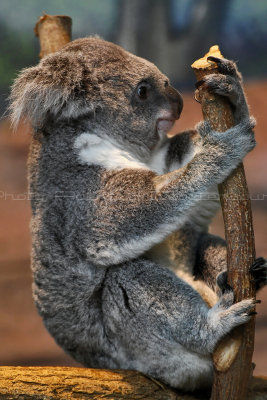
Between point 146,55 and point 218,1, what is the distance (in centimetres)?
178

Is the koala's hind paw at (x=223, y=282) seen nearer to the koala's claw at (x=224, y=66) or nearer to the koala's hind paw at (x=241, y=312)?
the koala's hind paw at (x=241, y=312)

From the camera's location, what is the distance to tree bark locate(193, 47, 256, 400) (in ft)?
8.13

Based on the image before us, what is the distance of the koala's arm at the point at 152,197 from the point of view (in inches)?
102

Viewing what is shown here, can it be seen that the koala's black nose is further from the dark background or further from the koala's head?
the dark background

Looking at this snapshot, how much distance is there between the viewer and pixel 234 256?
2.49 meters

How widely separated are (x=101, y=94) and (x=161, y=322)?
1.39m

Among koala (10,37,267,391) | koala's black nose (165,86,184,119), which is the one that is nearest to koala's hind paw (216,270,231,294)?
koala (10,37,267,391)

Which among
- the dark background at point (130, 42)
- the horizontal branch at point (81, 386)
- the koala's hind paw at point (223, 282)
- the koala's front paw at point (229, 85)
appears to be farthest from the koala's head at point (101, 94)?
the dark background at point (130, 42)

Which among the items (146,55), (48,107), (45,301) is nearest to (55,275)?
(45,301)

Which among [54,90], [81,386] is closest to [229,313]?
[81,386]

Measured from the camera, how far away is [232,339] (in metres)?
2.61

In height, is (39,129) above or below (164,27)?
below

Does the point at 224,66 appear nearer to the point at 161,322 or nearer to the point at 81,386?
the point at 161,322

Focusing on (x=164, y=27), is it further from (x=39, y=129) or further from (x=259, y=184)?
(x=39, y=129)
